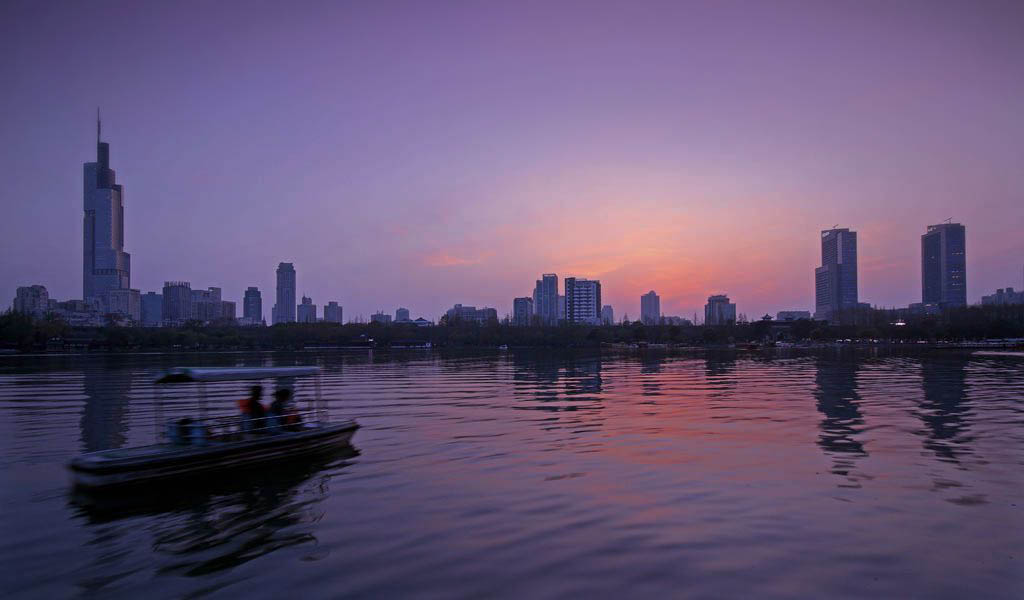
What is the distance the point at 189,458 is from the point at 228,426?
2663mm

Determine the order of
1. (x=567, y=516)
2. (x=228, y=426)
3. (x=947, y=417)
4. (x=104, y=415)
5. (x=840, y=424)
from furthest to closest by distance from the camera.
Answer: (x=104, y=415)
(x=947, y=417)
(x=840, y=424)
(x=228, y=426)
(x=567, y=516)

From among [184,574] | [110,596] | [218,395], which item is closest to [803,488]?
[184,574]

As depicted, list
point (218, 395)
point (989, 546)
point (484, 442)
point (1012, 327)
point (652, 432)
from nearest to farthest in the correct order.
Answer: point (989, 546)
point (484, 442)
point (652, 432)
point (218, 395)
point (1012, 327)

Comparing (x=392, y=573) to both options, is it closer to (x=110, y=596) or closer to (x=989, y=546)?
(x=110, y=596)

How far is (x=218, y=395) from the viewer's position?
1698 inches

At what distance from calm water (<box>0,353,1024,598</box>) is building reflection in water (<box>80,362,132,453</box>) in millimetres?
312

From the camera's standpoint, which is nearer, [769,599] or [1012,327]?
[769,599]

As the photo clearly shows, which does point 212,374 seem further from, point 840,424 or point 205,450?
point 840,424

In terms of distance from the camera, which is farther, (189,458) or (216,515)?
(189,458)

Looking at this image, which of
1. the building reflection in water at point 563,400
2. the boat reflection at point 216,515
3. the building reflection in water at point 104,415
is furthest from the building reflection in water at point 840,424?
the building reflection in water at point 104,415

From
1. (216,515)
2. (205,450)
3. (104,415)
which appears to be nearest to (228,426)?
(205,450)

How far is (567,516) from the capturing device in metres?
13.8

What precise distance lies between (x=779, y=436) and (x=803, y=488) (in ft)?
26.4

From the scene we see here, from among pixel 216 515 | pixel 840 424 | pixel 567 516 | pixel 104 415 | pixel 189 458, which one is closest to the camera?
pixel 567 516
